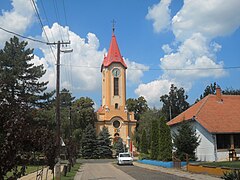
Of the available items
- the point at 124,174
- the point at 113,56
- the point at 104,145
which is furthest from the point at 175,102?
the point at 124,174

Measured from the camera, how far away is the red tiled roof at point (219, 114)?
3576 centimetres

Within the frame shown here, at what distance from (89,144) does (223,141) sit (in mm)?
37607

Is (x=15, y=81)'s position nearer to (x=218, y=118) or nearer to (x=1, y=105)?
(x=218, y=118)

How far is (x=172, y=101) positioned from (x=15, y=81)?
154 feet

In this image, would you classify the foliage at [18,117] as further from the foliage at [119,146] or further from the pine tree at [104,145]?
the foliage at [119,146]

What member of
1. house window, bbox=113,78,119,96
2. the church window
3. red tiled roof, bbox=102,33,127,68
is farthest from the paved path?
red tiled roof, bbox=102,33,127,68

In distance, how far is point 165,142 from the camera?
116 ft

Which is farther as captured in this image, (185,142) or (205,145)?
(205,145)

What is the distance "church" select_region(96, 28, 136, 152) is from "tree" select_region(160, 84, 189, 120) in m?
9.62

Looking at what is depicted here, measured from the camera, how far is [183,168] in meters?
29.9

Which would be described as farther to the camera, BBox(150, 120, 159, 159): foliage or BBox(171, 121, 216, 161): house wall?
BBox(150, 120, 159, 159): foliage

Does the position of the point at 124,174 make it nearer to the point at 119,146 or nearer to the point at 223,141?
the point at 223,141

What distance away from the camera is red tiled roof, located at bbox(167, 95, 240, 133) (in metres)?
35.8

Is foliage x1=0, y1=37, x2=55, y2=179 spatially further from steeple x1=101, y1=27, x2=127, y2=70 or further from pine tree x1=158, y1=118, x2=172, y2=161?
steeple x1=101, y1=27, x2=127, y2=70
